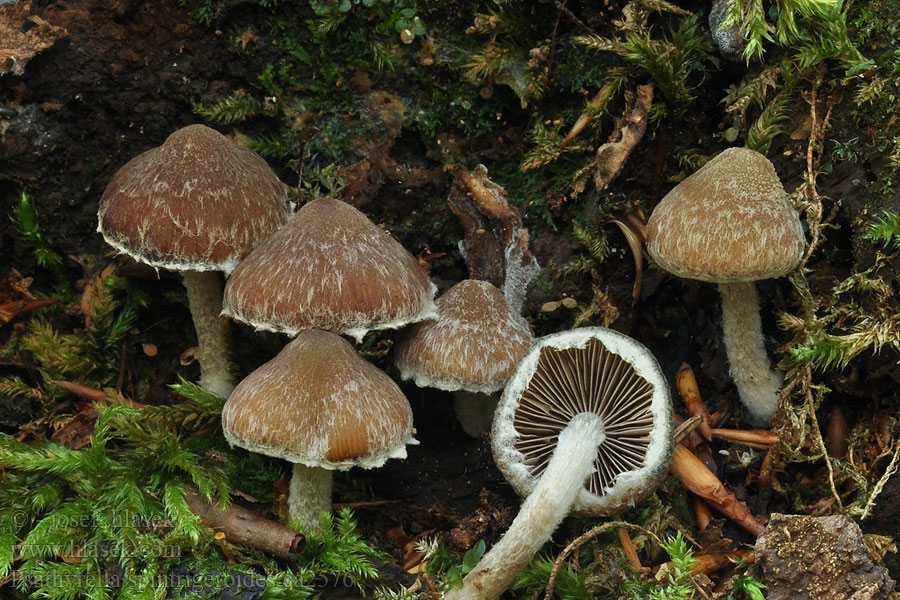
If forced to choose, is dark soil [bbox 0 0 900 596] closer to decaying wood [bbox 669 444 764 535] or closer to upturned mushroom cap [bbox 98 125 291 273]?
decaying wood [bbox 669 444 764 535]

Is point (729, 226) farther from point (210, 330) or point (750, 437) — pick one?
point (210, 330)

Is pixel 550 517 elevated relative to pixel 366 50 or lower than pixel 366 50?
lower

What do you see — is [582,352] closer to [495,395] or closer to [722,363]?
[495,395]

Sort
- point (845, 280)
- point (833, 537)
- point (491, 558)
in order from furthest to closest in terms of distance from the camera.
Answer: point (845, 280) < point (491, 558) < point (833, 537)

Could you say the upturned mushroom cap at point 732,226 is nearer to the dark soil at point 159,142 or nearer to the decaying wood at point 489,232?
the dark soil at point 159,142

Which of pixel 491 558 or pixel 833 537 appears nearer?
pixel 833 537

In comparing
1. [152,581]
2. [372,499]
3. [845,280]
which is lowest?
[372,499]

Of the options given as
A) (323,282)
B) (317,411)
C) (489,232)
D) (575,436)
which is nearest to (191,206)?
(323,282)

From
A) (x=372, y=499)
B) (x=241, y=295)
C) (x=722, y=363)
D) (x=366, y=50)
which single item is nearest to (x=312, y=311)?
(x=241, y=295)
